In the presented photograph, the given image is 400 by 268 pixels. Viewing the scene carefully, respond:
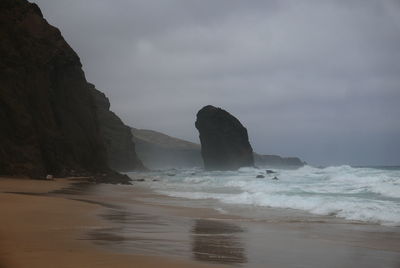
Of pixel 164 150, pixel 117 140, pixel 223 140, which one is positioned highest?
pixel 164 150

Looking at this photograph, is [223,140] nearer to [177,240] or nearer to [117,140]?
[117,140]

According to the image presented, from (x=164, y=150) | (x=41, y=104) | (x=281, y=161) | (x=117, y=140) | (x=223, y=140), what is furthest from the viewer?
(x=281, y=161)

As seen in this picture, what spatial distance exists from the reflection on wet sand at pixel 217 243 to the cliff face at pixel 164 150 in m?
139

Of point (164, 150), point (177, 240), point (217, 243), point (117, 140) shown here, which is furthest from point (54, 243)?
point (164, 150)

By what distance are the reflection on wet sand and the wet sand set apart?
16 millimetres

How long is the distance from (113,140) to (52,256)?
82376 millimetres

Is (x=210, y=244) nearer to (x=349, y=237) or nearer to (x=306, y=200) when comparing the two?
(x=349, y=237)

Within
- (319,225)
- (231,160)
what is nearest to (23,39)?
(319,225)

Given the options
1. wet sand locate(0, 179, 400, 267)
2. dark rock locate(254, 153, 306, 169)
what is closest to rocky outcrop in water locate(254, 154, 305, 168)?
dark rock locate(254, 153, 306, 169)

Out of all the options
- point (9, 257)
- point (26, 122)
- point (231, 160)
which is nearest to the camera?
point (9, 257)

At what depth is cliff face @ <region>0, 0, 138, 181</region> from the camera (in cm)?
3031

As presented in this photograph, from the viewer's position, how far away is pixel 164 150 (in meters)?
162

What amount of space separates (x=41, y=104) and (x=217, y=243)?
96.8ft

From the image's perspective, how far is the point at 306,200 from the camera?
1775cm
